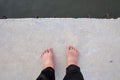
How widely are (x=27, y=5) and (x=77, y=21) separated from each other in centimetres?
43

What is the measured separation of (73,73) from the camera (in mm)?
1385

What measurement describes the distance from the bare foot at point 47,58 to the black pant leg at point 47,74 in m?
0.06

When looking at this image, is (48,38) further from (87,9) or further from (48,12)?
(87,9)

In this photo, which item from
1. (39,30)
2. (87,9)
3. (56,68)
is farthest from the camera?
(87,9)

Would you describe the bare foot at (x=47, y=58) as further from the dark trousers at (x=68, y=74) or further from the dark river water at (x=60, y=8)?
the dark river water at (x=60, y=8)

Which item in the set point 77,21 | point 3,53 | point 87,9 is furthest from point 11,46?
point 87,9

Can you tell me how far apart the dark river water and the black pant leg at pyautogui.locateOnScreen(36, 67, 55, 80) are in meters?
0.48

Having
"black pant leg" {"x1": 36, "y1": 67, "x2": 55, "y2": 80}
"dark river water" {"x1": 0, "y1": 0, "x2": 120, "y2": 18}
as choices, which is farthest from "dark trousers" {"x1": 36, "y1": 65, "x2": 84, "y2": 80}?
"dark river water" {"x1": 0, "y1": 0, "x2": 120, "y2": 18}

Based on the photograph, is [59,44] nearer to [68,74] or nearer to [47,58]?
[47,58]

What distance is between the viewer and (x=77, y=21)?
168 cm

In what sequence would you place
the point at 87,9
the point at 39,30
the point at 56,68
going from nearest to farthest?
the point at 56,68 < the point at 39,30 < the point at 87,9

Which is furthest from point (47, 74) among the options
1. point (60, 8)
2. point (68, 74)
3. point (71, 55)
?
point (60, 8)

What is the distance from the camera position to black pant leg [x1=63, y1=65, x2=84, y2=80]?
1.35m

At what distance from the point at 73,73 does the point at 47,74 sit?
0.16 m
